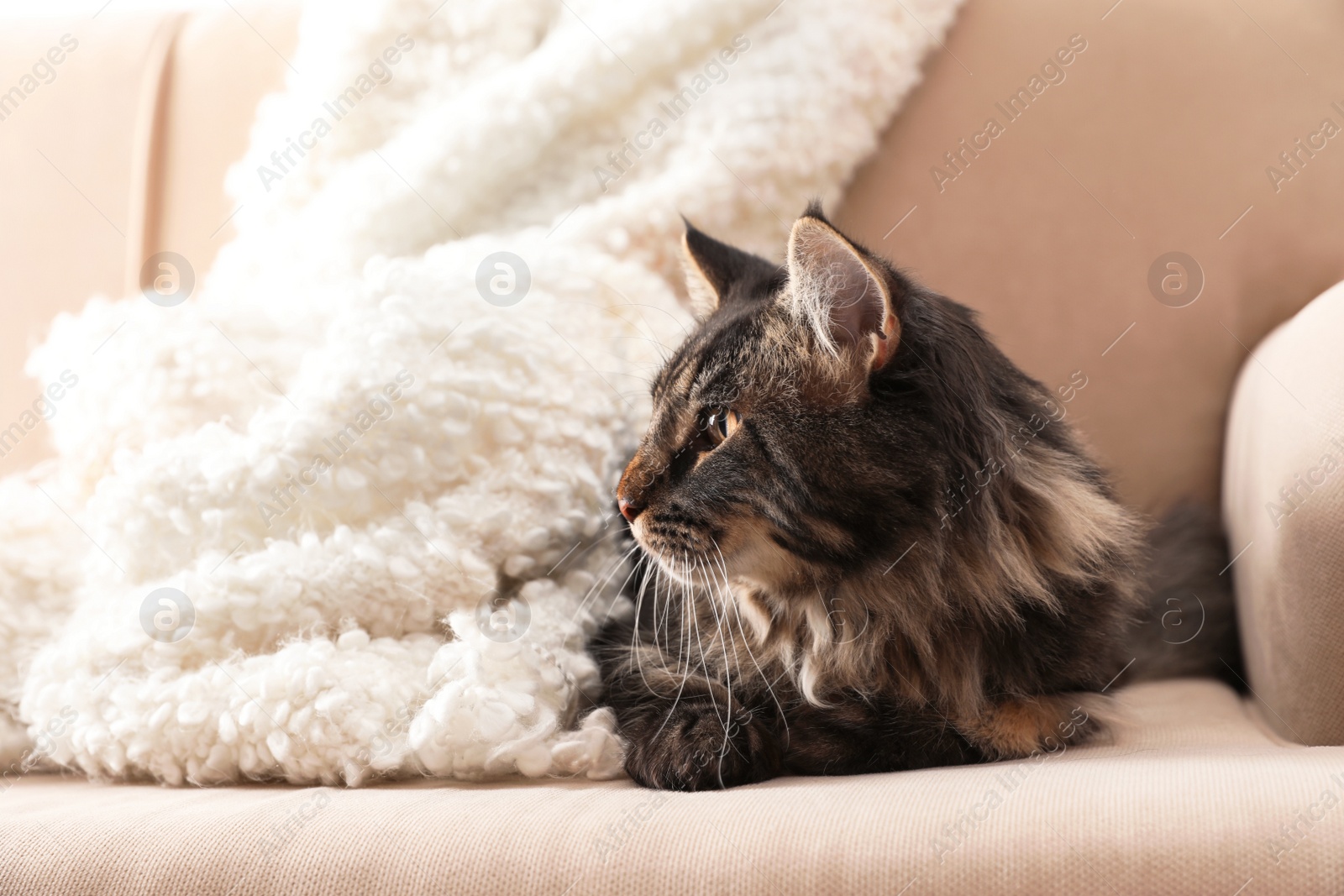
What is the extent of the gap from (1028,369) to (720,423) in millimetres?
771

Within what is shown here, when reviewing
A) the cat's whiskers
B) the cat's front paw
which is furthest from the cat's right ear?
the cat's front paw

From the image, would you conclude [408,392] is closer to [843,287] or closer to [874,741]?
[843,287]

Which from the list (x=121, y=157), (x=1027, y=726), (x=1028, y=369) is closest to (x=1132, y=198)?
(x=1028, y=369)

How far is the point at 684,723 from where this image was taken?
3.47 ft

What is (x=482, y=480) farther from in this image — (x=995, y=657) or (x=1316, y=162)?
(x=1316, y=162)

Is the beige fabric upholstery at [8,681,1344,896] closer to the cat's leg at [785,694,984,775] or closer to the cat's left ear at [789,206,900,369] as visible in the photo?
the cat's leg at [785,694,984,775]

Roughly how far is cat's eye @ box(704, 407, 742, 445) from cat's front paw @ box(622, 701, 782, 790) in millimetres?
325

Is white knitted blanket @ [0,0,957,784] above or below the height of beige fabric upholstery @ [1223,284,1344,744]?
above

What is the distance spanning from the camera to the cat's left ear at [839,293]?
0.93 metres

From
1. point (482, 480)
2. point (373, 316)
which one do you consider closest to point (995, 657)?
point (482, 480)

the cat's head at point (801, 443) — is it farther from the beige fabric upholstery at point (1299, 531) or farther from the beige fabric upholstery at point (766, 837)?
the beige fabric upholstery at point (1299, 531)

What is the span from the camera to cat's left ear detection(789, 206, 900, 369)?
0.93 meters

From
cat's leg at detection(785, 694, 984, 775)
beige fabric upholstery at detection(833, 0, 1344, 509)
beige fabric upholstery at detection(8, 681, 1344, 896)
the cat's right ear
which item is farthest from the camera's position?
beige fabric upholstery at detection(833, 0, 1344, 509)

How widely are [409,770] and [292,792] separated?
0.13 m
